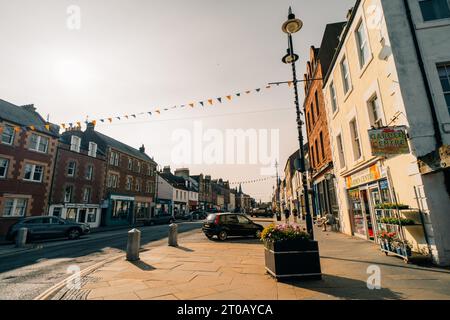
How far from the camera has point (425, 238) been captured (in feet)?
21.9

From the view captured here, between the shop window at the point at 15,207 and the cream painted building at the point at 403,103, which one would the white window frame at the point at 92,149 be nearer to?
the shop window at the point at 15,207

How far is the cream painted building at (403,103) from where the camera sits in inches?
258

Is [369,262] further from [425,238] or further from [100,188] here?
[100,188]

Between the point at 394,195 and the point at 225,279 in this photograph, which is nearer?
the point at 225,279

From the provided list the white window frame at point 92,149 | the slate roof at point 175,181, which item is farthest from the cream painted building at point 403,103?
the slate roof at point 175,181

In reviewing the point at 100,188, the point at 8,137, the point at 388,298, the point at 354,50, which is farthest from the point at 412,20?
the point at 100,188

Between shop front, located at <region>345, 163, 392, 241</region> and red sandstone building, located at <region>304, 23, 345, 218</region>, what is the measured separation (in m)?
2.71

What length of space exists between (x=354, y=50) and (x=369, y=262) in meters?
8.77

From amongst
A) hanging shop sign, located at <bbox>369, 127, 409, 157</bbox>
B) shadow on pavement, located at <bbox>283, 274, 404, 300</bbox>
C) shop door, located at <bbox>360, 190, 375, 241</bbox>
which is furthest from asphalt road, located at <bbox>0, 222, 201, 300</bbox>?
shop door, located at <bbox>360, 190, 375, 241</bbox>

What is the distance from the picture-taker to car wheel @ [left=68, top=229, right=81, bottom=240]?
16.1 m

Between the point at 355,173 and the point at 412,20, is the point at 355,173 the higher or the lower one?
the lower one

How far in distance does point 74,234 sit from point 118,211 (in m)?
16.0

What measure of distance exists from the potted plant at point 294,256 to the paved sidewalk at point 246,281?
8.5 inches

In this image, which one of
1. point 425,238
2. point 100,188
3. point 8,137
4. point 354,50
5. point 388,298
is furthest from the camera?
point 100,188
